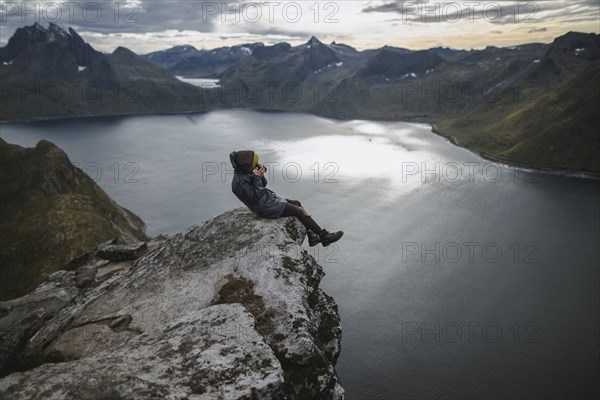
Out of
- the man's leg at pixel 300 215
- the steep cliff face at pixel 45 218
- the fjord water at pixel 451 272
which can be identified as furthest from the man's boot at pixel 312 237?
the steep cliff face at pixel 45 218

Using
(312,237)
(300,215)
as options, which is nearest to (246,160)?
(300,215)

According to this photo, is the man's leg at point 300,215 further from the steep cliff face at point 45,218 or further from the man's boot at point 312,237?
the steep cliff face at point 45,218

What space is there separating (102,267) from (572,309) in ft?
268

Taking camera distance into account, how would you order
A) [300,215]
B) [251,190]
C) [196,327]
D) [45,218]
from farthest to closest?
1. [45,218]
2. [300,215]
3. [251,190]
4. [196,327]

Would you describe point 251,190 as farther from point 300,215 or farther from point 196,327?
point 196,327

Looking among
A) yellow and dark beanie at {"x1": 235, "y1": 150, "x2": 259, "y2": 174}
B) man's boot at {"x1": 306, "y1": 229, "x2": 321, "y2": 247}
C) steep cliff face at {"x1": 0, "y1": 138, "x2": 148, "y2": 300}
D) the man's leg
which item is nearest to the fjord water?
steep cliff face at {"x1": 0, "y1": 138, "x2": 148, "y2": 300}

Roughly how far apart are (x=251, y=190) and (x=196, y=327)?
22.0 feet

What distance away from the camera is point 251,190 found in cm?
1647

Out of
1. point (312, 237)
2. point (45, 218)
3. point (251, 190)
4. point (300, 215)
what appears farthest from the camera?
point (45, 218)

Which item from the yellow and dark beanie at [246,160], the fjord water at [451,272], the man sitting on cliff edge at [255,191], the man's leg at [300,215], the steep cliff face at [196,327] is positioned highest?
the yellow and dark beanie at [246,160]

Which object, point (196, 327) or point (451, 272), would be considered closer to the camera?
point (196, 327)

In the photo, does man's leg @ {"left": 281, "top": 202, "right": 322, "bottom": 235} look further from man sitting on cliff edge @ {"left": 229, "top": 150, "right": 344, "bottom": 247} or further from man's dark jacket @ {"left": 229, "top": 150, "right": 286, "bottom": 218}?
man's dark jacket @ {"left": 229, "top": 150, "right": 286, "bottom": 218}

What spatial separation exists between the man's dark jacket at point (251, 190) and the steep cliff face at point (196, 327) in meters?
0.56

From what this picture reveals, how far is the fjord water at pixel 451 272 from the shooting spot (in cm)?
5966
